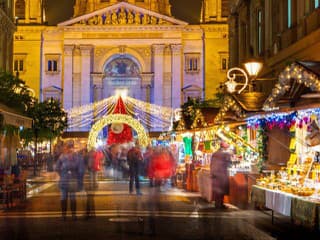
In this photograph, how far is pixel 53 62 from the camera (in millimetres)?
73500

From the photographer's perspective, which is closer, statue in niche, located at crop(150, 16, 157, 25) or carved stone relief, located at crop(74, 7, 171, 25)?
carved stone relief, located at crop(74, 7, 171, 25)

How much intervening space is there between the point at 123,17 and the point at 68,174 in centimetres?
5822

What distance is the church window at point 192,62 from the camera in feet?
243

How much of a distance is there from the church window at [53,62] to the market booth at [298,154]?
187ft

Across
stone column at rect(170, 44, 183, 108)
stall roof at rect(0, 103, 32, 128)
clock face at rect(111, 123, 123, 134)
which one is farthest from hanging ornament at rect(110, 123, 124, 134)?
stone column at rect(170, 44, 183, 108)

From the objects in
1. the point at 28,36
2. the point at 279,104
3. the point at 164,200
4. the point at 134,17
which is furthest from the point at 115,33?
the point at 279,104

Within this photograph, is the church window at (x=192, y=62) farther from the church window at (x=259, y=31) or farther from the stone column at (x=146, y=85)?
the church window at (x=259, y=31)

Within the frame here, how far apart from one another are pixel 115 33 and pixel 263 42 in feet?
147

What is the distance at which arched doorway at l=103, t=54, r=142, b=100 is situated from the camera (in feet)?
246

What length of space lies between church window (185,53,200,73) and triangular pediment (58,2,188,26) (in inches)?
144

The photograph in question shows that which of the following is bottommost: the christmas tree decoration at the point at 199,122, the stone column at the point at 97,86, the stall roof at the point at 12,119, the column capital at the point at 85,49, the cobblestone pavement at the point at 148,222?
the cobblestone pavement at the point at 148,222

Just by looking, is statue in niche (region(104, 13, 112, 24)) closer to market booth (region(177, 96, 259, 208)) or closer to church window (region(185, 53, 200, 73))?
church window (region(185, 53, 200, 73))

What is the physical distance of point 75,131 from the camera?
68.8 metres

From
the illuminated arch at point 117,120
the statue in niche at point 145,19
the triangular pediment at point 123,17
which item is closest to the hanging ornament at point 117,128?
the illuminated arch at point 117,120
